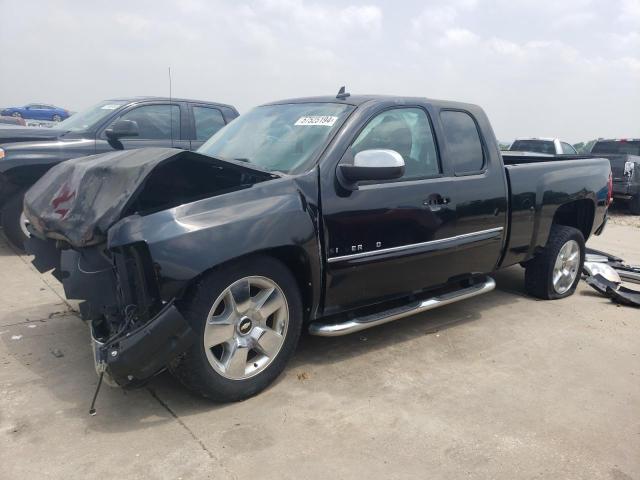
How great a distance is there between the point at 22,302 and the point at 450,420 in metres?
3.58

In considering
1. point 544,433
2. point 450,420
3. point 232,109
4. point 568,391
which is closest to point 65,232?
point 450,420

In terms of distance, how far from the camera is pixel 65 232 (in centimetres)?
293

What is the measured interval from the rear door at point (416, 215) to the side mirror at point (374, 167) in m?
0.17

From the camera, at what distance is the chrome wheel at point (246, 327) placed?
9.43 ft

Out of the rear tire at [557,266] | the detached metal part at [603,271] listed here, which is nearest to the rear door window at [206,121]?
the rear tire at [557,266]

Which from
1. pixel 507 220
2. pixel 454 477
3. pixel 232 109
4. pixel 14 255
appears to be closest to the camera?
pixel 454 477

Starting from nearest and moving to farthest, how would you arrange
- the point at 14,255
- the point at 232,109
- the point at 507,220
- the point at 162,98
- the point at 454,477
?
the point at 454,477 → the point at 507,220 → the point at 14,255 → the point at 162,98 → the point at 232,109

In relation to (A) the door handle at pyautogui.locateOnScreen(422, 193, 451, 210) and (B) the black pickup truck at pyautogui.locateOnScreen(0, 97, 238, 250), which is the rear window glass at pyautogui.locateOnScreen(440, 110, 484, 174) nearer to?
(A) the door handle at pyautogui.locateOnScreen(422, 193, 451, 210)

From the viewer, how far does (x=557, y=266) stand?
514 cm

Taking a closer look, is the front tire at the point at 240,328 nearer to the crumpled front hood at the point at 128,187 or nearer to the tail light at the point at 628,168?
the crumpled front hood at the point at 128,187

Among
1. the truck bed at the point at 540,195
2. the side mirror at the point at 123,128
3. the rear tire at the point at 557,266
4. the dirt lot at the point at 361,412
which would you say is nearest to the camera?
the dirt lot at the point at 361,412

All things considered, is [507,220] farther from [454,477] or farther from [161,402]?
[161,402]

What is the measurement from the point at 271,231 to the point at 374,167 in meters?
0.73

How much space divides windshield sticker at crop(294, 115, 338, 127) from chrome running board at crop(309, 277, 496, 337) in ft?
4.24
